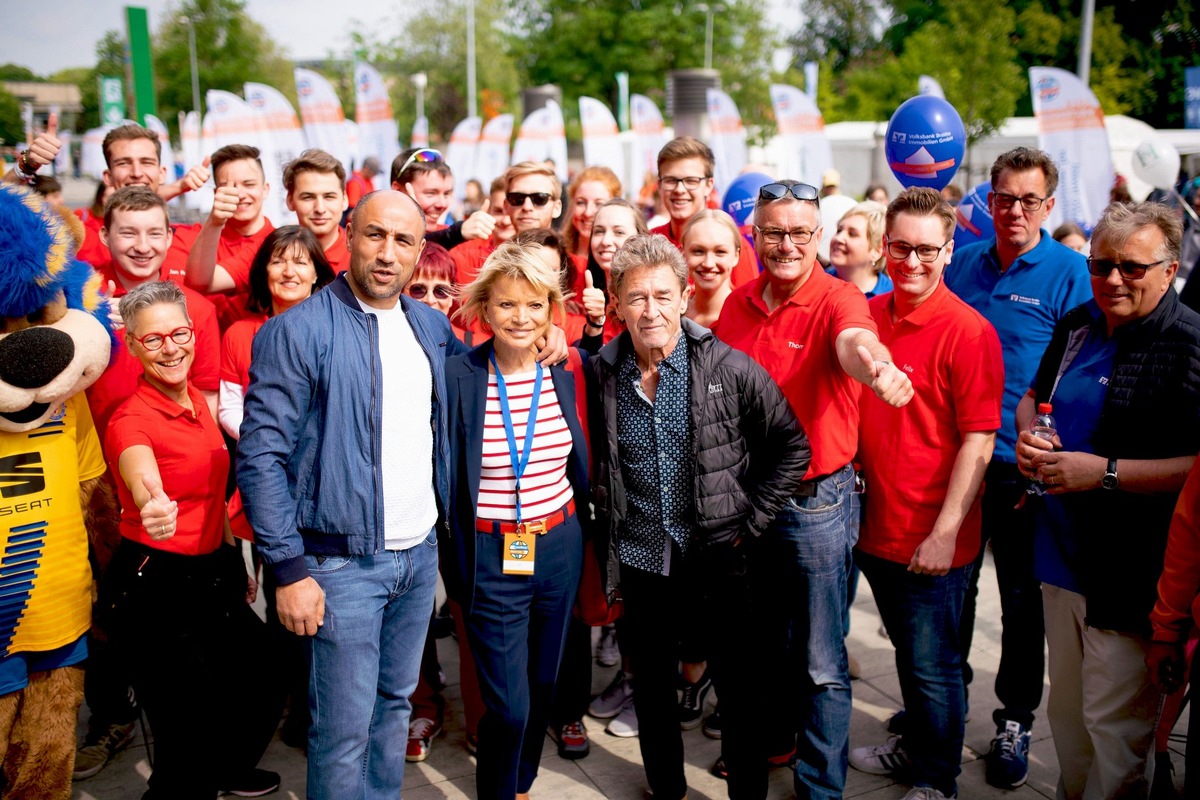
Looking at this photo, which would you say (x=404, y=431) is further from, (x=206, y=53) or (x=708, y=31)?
(x=206, y=53)

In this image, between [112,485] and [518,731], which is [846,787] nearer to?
[518,731]

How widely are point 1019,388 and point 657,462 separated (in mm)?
1596

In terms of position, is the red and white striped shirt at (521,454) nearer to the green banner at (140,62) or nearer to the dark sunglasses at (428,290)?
the dark sunglasses at (428,290)

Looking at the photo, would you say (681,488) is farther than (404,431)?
Yes

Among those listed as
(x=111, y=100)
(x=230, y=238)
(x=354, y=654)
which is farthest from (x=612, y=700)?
(x=111, y=100)

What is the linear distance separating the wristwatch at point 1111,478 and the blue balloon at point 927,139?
248 centimetres

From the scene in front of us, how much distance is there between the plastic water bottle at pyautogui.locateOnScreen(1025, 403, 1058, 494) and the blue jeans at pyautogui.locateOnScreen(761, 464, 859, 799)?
617 millimetres

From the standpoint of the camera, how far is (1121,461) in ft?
9.29

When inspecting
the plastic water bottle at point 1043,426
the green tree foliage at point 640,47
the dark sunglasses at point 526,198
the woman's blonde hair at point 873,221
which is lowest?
the plastic water bottle at point 1043,426

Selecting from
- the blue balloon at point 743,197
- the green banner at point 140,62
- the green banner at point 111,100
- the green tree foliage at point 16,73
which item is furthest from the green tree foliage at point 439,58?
the green tree foliage at point 16,73

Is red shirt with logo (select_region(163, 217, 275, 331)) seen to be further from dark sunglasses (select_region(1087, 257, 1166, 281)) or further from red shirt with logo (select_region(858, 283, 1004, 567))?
dark sunglasses (select_region(1087, 257, 1166, 281))

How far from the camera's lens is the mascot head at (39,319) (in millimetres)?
2869

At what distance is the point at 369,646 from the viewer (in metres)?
2.79

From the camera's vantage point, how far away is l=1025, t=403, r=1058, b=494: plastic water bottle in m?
2.98
